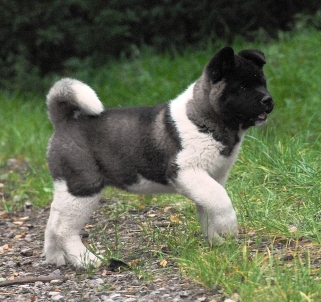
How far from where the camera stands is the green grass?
4.12 meters

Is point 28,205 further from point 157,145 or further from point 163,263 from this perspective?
point 163,263

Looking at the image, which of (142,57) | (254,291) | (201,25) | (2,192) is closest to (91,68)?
(142,57)

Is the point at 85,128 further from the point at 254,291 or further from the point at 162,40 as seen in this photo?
the point at 162,40

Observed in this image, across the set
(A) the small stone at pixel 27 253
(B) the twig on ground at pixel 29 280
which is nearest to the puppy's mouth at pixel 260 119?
(B) the twig on ground at pixel 29 280

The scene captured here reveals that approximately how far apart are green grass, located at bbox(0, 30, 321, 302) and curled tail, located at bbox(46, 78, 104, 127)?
96 centimetres

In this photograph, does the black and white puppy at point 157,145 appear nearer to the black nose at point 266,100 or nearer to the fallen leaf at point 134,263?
the black nose at point 266,100

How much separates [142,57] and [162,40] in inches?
22.0

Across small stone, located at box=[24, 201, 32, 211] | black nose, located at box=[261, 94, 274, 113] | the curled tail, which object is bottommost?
small stone, located at box=[24, 201, 32, 211]

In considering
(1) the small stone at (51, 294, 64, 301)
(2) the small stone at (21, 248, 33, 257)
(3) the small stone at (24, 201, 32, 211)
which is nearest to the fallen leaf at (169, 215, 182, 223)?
(2) the small stone at (21, 248, 33, 257)

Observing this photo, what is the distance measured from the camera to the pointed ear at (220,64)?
4660 millimetres

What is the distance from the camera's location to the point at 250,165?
6.11m

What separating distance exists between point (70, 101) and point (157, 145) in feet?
2.24

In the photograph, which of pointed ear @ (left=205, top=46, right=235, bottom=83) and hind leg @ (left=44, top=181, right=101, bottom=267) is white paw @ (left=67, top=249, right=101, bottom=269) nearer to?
hind leg @ (left=44, top=181, right=101, bottom=267)

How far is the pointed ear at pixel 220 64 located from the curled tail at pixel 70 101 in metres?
0.80
